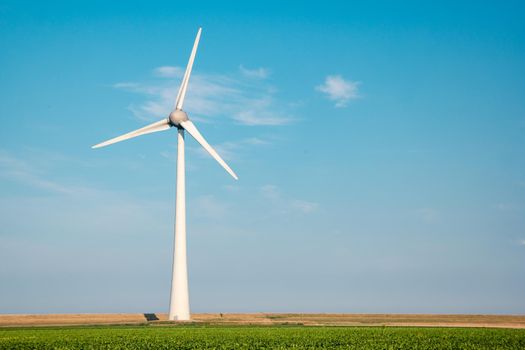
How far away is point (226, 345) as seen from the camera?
159 ft

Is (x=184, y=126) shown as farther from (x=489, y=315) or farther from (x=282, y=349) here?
(x=489, y=315)

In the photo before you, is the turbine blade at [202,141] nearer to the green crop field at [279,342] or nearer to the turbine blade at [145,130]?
the turbine blade at [145,130]

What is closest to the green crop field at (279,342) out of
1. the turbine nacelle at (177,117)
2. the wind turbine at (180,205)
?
the wind turbine at (180,205)

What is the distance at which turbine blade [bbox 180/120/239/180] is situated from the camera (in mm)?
85381

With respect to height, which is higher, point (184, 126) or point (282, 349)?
point (184, 126)

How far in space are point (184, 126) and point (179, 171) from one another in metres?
6.29

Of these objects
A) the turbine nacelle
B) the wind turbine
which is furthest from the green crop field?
the turbine nacelle

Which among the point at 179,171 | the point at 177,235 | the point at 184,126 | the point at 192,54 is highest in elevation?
the point at 192,54

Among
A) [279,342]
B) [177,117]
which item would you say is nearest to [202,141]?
[177,117]

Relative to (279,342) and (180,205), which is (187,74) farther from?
(279,342)

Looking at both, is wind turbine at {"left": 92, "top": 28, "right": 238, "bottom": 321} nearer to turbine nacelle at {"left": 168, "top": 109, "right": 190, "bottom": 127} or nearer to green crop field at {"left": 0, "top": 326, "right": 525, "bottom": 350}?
turbine nacelle at {"left": 168, "top": 109, "right": 190, "bottom": 127}

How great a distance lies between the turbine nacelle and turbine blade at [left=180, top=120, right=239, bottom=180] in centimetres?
49

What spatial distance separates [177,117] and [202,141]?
17.4ft

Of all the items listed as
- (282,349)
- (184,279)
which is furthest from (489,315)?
(282,349)
